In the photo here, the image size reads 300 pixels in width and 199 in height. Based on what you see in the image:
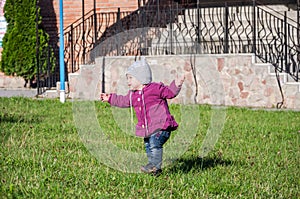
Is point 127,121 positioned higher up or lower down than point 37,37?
lower down

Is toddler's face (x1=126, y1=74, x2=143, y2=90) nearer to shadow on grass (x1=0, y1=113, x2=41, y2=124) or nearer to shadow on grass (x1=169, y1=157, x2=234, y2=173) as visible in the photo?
shadow on grass (x1=169, y1=157, x2=234, y2=173)

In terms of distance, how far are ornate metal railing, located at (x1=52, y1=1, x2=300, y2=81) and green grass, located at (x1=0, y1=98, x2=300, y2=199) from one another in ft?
15.2

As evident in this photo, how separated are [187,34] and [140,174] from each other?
10.4 m

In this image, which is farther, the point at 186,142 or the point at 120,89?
the point at 120,89

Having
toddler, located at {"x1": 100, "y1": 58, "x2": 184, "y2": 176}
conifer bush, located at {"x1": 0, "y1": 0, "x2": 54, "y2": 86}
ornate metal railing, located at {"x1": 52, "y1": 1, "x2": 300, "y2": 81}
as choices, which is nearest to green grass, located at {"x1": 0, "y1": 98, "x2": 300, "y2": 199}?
toddler, located at {"x1": 100, "y1": 58, "x2": 184, "y2": 176}

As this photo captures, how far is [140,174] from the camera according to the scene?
19.7ft

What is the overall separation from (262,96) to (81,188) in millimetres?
9614

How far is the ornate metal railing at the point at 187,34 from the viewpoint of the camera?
14914 millimetres

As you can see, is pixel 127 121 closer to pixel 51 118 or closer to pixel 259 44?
pixel 51 118

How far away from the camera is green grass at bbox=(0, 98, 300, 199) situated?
208 inches

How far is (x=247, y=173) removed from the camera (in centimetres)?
624

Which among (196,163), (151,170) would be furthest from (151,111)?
(196,163)

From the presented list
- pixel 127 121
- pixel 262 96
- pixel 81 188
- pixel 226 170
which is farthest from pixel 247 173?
pixel 262 96

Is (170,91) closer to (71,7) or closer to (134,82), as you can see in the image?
(134,82)
